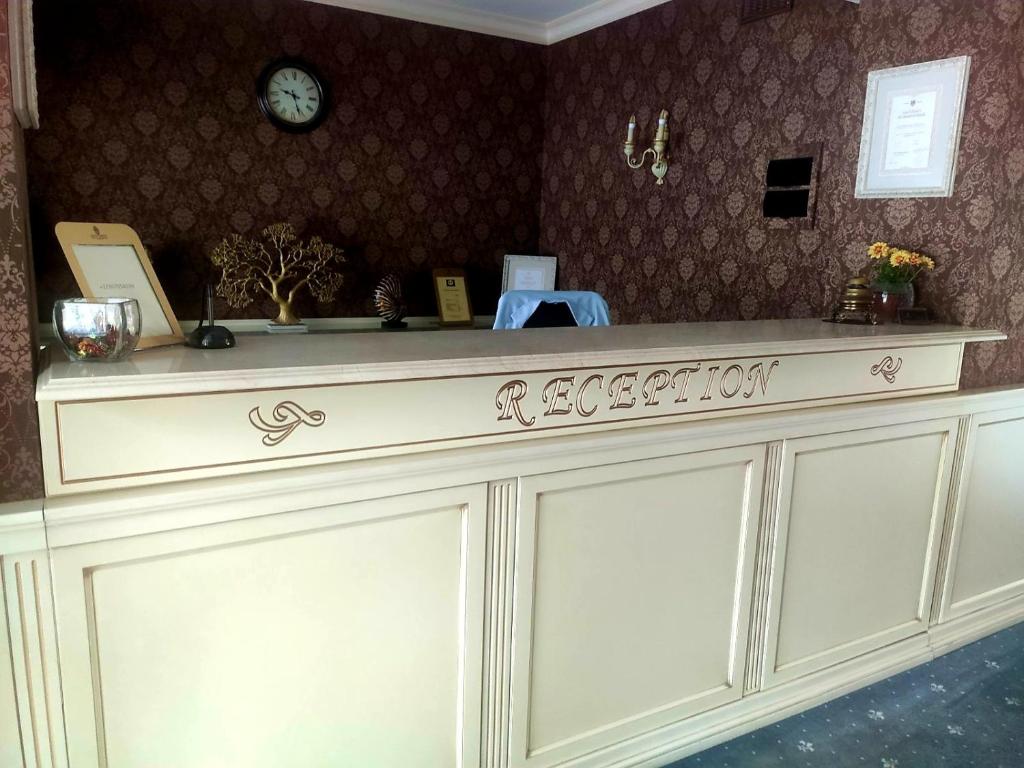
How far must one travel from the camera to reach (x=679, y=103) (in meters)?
3.55

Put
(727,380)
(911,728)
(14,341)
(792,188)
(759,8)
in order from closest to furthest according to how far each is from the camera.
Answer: (14,341)
(727,380)
(911,728)
(792,188)
(759,8)

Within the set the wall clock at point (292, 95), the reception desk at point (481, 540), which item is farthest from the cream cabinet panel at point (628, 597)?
the wall clock at point (292, 95)

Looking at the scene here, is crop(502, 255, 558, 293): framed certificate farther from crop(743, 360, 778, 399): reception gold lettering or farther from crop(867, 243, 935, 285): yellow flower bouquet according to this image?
crop(743, 360, 778, 399): reception gold lettering

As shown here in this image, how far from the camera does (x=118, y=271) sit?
4.78 feet

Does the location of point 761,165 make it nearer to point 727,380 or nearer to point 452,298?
point 727,380

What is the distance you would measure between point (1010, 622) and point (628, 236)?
2.36 m

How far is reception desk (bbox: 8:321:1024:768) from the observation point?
127 centimetres

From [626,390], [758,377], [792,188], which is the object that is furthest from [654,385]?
[792,188]

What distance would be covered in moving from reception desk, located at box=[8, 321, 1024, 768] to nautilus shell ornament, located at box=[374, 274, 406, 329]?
2.23 meters

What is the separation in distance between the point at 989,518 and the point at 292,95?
3.60 meters

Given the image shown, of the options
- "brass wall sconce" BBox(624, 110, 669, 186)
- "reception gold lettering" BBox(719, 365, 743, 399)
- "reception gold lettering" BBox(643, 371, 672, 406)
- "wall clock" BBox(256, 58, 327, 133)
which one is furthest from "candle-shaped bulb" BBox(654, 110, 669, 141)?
"reception gold lettering" BBox(643, 371, 672, 406)

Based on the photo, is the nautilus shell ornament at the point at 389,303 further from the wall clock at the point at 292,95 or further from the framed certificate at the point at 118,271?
the framed certificate at the point at 118,271

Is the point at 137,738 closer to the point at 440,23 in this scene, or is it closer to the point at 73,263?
the point at 73,263

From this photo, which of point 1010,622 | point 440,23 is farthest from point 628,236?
point 1010,622
